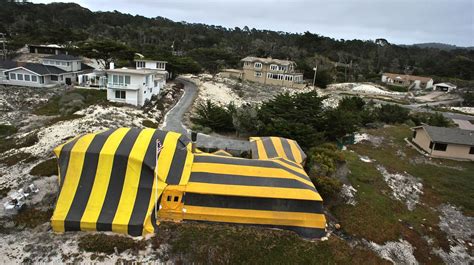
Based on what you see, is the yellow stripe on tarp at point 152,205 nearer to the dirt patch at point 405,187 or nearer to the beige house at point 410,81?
the dirt patch at point 405,187

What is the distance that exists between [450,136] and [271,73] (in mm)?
42344

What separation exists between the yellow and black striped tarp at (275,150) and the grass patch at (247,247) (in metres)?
6.05

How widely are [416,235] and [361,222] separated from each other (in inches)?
114


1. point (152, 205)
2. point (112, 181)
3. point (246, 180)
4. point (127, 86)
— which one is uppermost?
point (127, 86)

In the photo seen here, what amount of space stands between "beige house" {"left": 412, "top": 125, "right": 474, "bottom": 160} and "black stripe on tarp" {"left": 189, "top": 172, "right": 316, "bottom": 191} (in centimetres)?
2014

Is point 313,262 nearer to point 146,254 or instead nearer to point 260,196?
point 260,196

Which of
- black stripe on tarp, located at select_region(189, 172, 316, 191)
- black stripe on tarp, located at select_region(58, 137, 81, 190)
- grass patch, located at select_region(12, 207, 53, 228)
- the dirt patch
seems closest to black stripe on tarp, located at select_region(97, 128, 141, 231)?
black stripe on tarp, located at select_region(58, 137, 81, 190)

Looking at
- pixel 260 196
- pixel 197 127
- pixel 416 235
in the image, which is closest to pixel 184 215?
pixel 260 196

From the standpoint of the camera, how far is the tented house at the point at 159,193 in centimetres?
1437

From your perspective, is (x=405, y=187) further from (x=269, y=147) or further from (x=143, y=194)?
(x=143, y=194)

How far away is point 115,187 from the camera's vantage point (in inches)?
582

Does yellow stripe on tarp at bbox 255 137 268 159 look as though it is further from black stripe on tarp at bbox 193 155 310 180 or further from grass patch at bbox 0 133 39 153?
grass patch at bbox 0 133 39 153

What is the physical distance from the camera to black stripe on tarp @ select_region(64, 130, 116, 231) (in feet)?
45.2

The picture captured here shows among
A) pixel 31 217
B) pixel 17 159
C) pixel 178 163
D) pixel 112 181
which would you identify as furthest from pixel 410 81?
pixel 31 217
